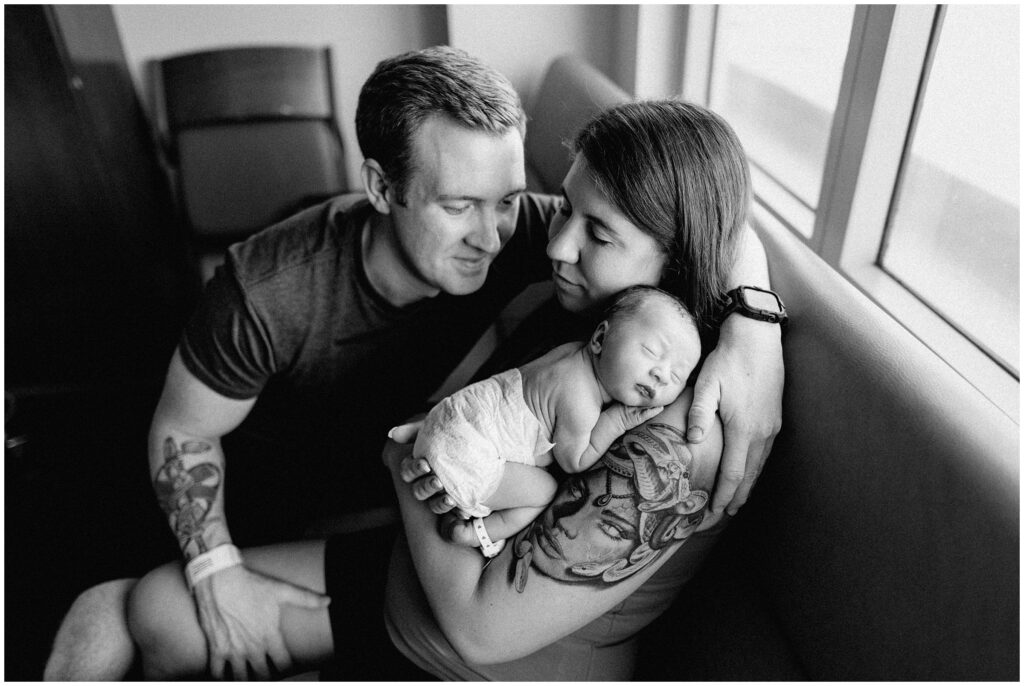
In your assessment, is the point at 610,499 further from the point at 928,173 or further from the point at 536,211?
the point at 928,173

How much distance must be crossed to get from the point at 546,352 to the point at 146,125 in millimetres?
2581

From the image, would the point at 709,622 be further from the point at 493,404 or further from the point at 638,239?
the point at 638,239

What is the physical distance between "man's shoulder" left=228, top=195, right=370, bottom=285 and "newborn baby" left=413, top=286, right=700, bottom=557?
1.71ft

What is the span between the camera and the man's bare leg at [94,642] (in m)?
1.29

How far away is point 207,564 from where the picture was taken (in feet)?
4.38

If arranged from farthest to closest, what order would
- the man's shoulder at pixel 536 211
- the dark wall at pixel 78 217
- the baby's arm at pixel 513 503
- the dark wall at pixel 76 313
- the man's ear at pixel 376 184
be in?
1. the dark wall at pixel 78 217
2. the dark wall at pixel 76 313
3. the man's shoulder at pixel 536 211
4. the man's ear at pixel 376 184
5. the baby's arm at pixel 513 503

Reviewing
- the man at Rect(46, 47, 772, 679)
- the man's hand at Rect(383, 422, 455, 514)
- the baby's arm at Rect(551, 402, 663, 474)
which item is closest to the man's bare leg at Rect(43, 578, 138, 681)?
the man at Rect(46, 47, 772, 679)

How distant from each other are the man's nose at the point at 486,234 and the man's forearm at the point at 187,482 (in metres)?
0.68

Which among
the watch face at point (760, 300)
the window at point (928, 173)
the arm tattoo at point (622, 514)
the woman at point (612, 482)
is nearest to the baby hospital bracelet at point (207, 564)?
the woman at point (612, 482)

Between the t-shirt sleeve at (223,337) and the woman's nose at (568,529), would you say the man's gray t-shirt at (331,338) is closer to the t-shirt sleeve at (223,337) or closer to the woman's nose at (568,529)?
the t-shirt sleeve at (223,337)

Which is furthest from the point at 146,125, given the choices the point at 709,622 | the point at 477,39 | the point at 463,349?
the point at 709,622

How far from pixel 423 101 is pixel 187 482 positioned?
0.86 meters

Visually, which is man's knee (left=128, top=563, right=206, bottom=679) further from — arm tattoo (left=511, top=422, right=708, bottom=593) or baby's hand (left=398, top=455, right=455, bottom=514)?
arm tattoo (left=511, top=422, right=708, bottom=593)

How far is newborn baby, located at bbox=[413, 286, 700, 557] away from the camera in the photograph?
3.27ft
